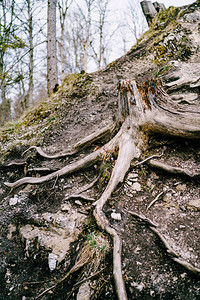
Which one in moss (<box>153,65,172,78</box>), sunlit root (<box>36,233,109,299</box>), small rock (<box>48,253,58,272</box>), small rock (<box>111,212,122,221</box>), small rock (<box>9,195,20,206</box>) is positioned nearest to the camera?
sunlit root (<box>36,233,109,299</box>)

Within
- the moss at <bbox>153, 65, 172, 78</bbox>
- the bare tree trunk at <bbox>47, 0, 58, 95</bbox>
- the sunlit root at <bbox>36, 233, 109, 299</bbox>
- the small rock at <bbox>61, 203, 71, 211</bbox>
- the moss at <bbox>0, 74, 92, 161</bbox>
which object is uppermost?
the bare tree trunk at <bbox>47, 0, 58, 95</bbox>

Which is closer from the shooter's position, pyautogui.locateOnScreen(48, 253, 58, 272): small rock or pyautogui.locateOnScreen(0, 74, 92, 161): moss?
pyautogui.locateOnScreen(48, 253, 58, 272): small rock

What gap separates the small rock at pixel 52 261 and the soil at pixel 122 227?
0.05 meters

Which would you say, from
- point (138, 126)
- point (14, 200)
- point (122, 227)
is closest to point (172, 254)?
point (122, 227)

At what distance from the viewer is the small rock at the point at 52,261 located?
2.33m

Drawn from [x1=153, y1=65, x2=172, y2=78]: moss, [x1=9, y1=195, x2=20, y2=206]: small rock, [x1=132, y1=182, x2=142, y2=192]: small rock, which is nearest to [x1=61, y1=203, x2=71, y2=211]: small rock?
[x1=9, y1=195, x2=20, y2=206]: small rock

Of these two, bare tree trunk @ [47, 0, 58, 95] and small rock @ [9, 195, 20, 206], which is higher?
bare tree trunk @ [47, 0, 58, 95]

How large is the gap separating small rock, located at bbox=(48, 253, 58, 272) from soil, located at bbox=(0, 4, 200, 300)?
0.05 meters

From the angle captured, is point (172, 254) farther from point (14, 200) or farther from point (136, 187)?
point (14, 200)

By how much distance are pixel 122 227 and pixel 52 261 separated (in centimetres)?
106

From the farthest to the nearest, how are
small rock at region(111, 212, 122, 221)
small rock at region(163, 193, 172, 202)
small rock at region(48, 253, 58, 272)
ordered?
1. small rock at region(163, 193, 172, 202)
2. small rock at region(111, 212, 122, 221)
3. small rock at region(48, 253, 58, 272)

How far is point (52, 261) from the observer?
7.78 feet

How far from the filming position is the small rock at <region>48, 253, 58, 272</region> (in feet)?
7.65

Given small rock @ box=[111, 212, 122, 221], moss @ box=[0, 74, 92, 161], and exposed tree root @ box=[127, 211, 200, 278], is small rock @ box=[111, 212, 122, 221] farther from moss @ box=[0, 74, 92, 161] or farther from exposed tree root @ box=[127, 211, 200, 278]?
moss @ box=[0, 74, 92, 161]
